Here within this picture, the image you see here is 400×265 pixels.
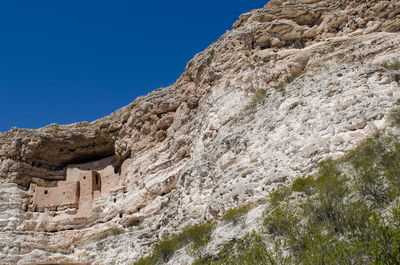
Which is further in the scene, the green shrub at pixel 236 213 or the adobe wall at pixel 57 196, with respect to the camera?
the adobe wall at pixel 57 196

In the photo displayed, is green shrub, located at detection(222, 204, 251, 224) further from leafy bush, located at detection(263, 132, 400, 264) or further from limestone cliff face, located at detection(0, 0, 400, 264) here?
leafy bush, located at detection(263, 132, 400, 264)

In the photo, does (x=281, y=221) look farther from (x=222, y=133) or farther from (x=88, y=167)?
(x=88, y=167)

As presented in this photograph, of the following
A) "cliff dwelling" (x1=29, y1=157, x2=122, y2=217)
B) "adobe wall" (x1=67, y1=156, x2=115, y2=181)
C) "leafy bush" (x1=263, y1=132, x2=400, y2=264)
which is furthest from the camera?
"adobe wall" (x1=67, y1=156, x2=115, y2=181)

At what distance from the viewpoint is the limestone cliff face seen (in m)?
11.3

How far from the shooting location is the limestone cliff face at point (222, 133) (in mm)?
11297

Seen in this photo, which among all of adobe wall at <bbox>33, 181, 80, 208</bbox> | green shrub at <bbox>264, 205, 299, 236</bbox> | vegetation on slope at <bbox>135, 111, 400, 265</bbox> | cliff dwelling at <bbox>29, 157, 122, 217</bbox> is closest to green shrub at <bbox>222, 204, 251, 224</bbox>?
vegetation on slope at <bbox>135, 111, 400, 265</bbox>

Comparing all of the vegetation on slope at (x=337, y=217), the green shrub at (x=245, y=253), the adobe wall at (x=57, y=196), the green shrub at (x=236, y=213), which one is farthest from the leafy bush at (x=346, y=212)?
the adobe wall at (x=57, y=196)

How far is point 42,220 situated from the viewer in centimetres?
2053

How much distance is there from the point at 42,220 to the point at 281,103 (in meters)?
13.1

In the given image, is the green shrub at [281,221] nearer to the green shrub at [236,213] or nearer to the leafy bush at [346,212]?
the leafy bush at [346,212]

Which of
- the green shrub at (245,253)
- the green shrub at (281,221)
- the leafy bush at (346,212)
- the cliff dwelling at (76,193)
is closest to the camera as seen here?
the leafy bush at (346,212)

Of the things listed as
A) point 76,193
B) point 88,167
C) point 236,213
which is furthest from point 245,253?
point 88,167

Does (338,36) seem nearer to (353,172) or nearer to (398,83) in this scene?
(398,83)

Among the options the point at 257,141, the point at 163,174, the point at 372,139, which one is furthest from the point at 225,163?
the point at 163,174
